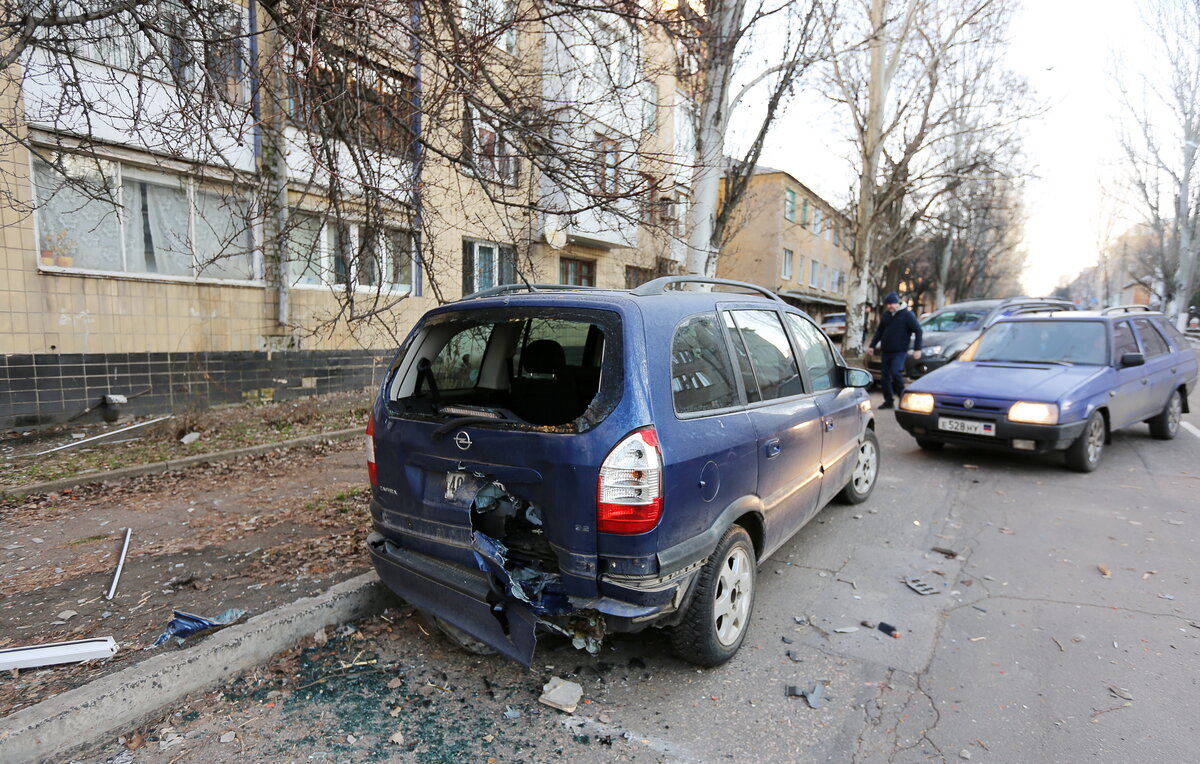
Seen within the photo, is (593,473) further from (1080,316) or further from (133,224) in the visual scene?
(133,224)

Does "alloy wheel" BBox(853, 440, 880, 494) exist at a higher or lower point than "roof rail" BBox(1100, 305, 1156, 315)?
lower

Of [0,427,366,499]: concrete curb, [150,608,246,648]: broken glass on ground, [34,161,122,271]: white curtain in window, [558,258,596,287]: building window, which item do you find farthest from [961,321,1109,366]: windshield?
[34,161,122,271]: white curtain in window

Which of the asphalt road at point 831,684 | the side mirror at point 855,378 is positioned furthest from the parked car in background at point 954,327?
the asphalt road at point 831,684

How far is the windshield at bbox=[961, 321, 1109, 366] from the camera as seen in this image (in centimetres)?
701

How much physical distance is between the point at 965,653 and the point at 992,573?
4.00ft

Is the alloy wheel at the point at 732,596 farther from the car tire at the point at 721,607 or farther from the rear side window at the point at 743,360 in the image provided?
the rear side window at the point at 743,360

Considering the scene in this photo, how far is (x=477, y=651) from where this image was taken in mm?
3166

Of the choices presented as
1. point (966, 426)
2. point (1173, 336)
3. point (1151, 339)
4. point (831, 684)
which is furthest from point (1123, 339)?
point (831, 684)

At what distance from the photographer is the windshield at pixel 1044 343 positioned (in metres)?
7.01

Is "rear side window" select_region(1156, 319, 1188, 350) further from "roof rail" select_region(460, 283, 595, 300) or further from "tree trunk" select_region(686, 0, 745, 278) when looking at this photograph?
"roof rail" select_region(460, 283, 595, 300)

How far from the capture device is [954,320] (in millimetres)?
13578

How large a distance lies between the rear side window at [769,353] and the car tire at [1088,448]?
4200mm

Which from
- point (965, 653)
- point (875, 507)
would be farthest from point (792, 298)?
point (965, 653)

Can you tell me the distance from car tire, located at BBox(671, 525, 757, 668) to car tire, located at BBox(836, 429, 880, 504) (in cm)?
242
